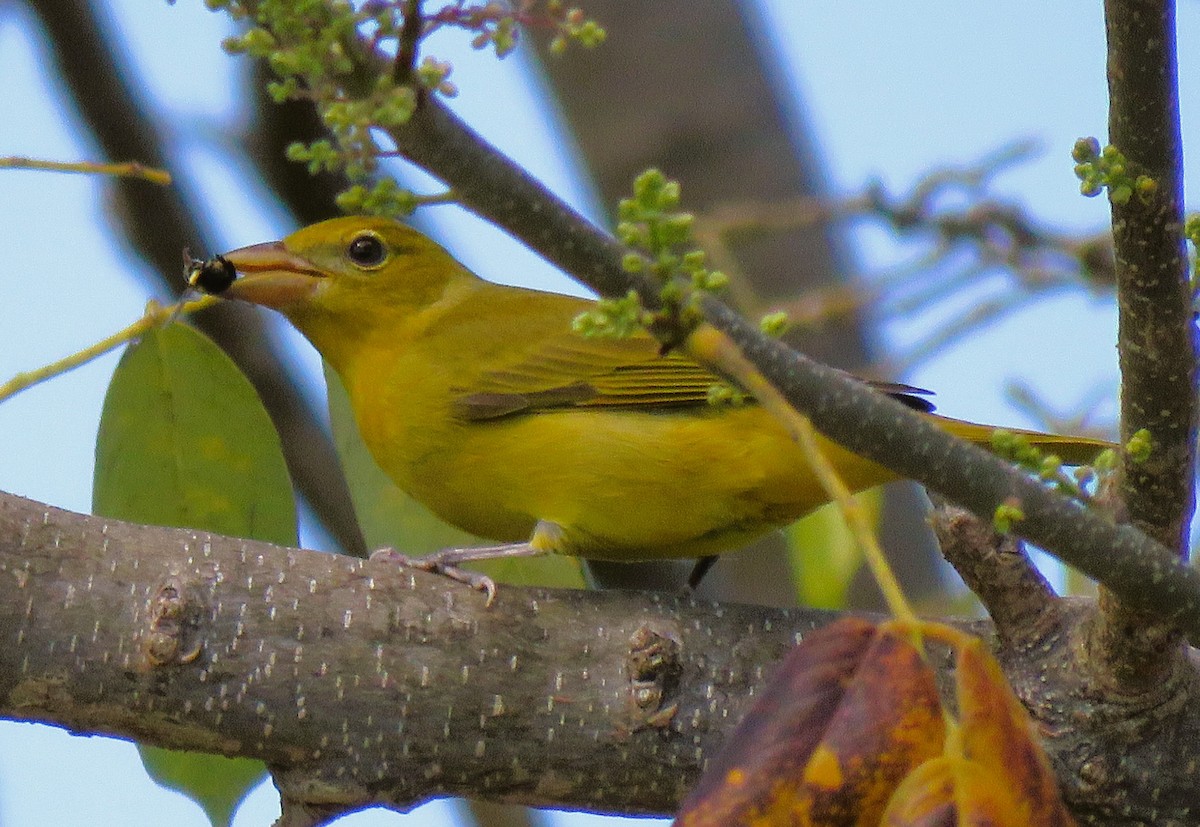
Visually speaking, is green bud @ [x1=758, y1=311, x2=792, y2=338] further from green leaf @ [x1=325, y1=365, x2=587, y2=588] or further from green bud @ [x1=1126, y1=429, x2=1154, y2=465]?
green leaf @ [x1=325, y1=365, x2=587, y2=588]

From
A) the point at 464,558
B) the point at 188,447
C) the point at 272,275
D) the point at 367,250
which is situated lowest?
the point at 464,558

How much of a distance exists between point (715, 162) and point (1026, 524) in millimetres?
4226

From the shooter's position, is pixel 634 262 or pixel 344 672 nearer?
pixel 634 262

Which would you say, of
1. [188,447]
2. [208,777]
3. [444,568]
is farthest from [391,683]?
[188,447]

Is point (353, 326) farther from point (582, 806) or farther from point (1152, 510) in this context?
point (1152, 510)

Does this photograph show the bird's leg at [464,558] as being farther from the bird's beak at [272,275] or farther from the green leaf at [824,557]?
the bird's beak at [272,275]

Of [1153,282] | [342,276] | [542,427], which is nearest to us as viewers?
[1153,282]

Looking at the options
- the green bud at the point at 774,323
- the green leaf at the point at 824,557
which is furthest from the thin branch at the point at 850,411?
the green leaf at the point at 824,557

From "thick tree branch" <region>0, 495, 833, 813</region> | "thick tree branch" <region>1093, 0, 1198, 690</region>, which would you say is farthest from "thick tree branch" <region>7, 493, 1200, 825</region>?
"thick tree branch" <region>1093, 0, 1198, 690</region>

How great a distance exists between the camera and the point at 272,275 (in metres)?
3.83

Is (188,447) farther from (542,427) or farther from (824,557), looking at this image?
(824,557)

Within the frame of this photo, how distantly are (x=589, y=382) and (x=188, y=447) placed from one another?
0.99 metres

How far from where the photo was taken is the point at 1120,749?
2.43 m

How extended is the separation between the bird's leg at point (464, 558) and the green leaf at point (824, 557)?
0.54 metres
